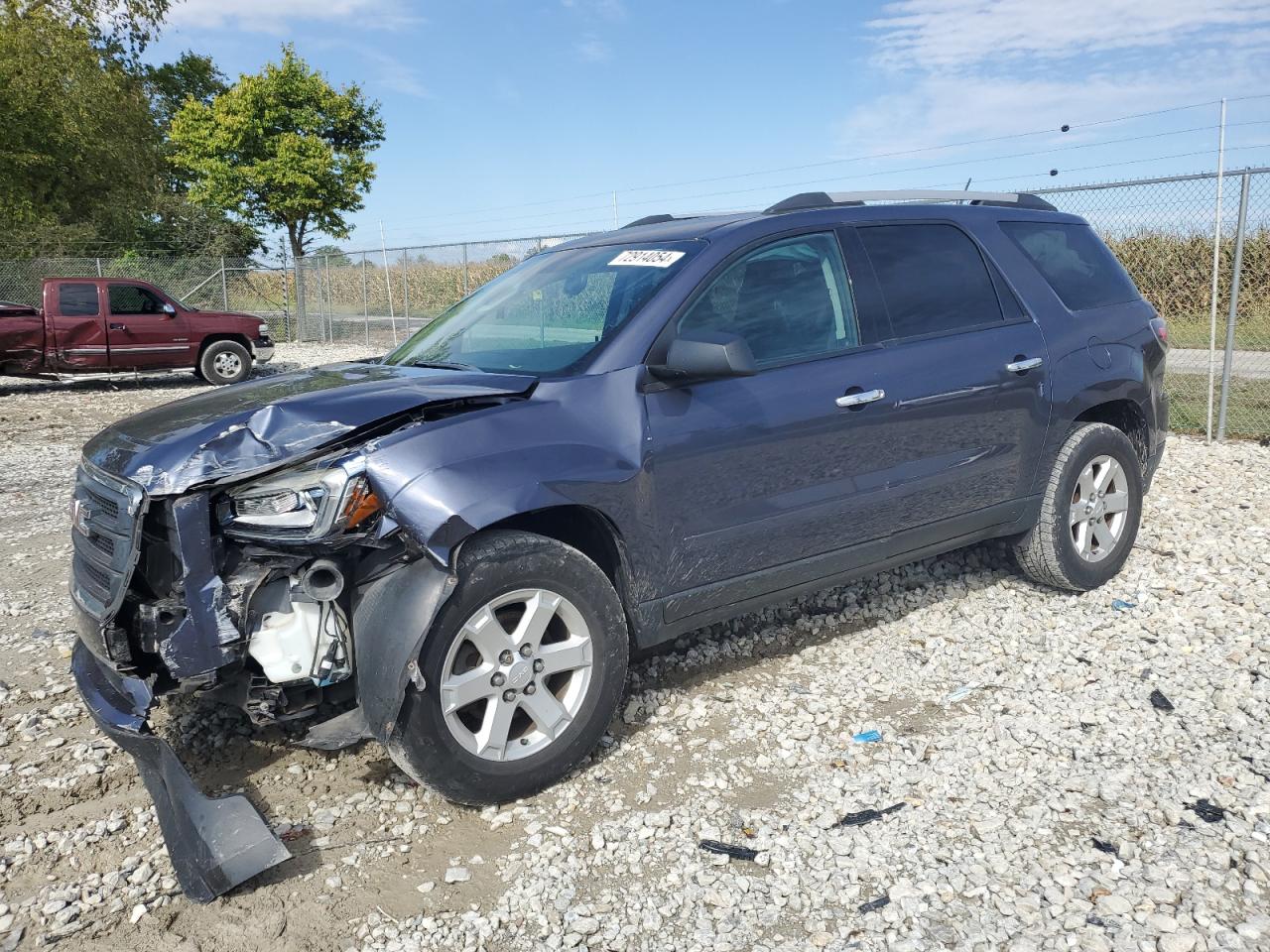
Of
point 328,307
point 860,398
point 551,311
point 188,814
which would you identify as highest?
point 328,307

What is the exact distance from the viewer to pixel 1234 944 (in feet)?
8.04

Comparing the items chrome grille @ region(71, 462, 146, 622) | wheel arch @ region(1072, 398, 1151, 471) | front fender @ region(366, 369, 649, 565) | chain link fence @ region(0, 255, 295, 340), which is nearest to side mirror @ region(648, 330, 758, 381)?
front fender @ region(366, 369, 649, 565)

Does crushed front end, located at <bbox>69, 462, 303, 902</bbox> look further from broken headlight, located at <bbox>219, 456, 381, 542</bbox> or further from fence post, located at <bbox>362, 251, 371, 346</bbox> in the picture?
fence post, located at <bbox>362, 251, 371, 346</bbox>

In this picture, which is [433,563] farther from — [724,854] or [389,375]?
[724,854]

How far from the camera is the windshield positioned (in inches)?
144

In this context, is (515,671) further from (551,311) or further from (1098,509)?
(1098,509)

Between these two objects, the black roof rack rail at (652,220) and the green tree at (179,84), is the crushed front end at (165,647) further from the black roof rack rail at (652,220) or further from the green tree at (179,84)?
the green tree at (179,84)

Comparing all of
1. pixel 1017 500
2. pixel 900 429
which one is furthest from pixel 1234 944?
pixel 1017 500

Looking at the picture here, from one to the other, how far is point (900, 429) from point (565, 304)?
4.85 ft

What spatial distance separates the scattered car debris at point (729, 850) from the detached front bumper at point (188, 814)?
1233 mm

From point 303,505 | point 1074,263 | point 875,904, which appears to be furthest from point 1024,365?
point 303,505

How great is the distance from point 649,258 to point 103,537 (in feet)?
7.22

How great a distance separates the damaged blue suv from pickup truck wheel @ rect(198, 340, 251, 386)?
526 inches

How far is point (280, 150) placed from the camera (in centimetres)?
2544
